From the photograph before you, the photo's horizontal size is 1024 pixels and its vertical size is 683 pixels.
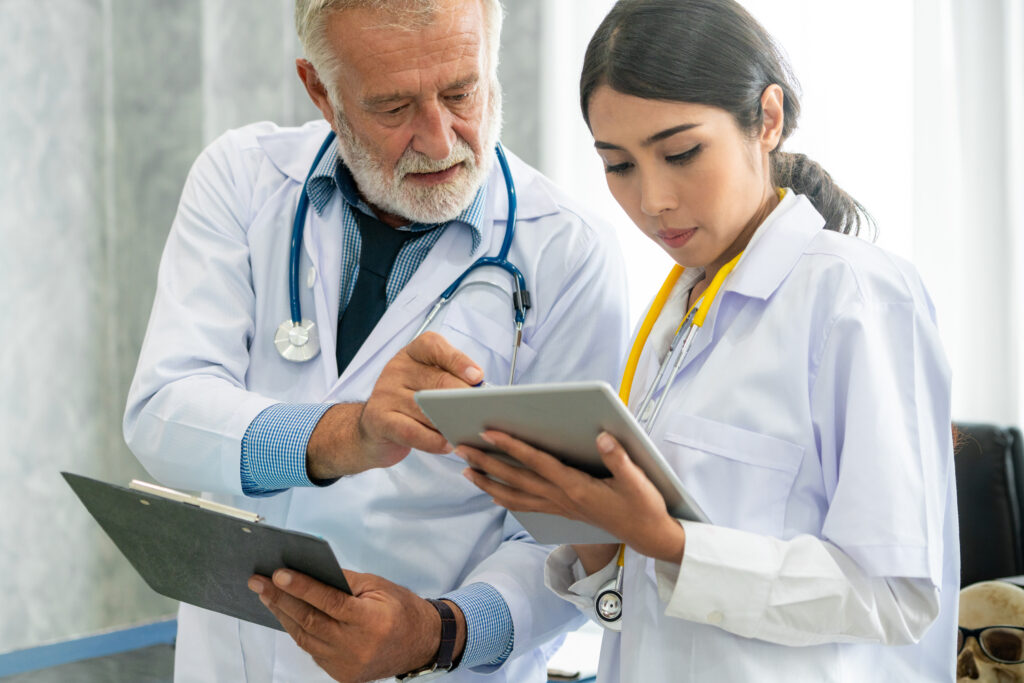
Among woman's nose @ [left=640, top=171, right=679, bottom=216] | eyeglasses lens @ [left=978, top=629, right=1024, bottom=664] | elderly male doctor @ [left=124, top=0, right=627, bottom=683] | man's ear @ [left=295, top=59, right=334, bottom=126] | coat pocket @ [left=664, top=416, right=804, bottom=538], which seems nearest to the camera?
Answer: coat pocket @ [left=664, top=416, right=804, bottom=538]

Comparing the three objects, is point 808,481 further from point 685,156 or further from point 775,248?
point 685,156

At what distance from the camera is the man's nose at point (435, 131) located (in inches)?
57.6

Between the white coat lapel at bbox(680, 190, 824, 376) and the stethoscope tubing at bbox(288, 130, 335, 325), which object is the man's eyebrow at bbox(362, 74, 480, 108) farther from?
the white coat lapel at bbox(680, 190, 824, 376)

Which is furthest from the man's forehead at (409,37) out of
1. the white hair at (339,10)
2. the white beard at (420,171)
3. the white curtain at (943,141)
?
the white curtain at (943,141)

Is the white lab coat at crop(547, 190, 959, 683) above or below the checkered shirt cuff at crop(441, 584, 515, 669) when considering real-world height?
above

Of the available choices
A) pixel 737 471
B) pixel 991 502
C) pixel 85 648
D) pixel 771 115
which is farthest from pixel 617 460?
pixel 85 648

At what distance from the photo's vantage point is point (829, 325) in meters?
1.01

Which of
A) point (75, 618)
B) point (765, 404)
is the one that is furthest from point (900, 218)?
point (75, 618)

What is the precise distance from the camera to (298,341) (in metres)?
1.49

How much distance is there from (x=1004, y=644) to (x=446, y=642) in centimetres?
111

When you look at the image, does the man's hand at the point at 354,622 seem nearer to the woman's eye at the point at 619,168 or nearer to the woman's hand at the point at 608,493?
the woman's hand at the point at 608,493

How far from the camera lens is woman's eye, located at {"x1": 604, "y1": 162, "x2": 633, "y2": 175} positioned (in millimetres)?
1170

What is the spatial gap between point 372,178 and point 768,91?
25.1 inches

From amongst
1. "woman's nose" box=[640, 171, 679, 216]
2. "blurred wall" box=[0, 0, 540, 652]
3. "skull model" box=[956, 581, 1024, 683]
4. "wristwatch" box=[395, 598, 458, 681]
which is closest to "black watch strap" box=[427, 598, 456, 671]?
"wristwatch" box=[395, 598, 458, 681]
